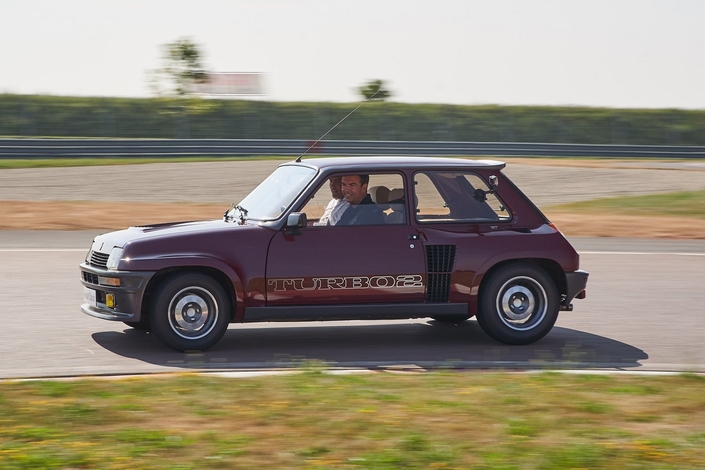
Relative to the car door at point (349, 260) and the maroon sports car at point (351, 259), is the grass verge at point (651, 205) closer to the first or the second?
the maroon sports car at point (351, 259)

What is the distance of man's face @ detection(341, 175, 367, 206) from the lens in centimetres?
888

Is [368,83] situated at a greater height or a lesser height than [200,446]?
greater

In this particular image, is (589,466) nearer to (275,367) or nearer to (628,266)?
(275,367)

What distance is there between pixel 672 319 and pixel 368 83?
40.4m

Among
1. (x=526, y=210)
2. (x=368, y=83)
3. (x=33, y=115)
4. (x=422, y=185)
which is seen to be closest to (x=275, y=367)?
(x=422, y=185)

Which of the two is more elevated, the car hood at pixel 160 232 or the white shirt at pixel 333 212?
the white shirt at pixel 333 212

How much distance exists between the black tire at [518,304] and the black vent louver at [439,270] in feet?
1.22

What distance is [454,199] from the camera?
9062 millimetres

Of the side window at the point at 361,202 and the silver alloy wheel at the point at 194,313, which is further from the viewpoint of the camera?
the side window at the point at 361,202

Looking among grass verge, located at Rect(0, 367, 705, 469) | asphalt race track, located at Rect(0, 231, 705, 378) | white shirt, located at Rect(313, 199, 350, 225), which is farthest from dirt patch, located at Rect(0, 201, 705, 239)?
grass verge, located at Rect(0, 367, 705, 469)

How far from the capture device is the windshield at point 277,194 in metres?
8.84

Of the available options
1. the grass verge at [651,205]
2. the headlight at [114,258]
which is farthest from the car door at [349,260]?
the grass verge at [651,205]

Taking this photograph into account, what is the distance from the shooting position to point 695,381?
735 centimetres

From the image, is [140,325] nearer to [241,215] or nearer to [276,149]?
[241,215]
